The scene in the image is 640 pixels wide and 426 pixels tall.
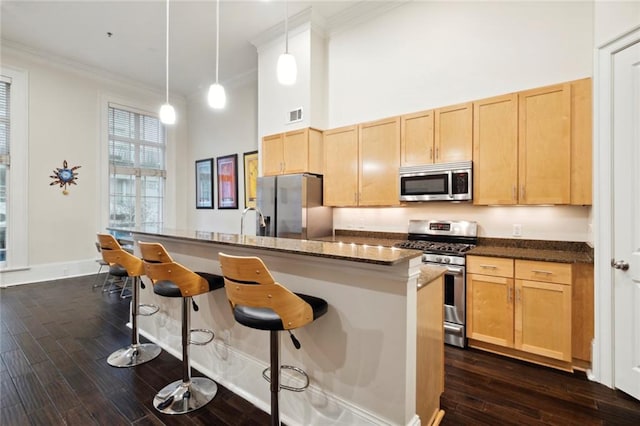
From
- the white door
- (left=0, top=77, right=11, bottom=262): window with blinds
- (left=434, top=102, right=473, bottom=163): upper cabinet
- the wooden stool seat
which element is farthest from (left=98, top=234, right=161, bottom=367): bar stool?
(left=0, top=77, right=11, bottom=262): window with blinds

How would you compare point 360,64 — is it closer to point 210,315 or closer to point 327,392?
point 210,315

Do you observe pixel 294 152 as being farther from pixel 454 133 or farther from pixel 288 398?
pixel 288 398

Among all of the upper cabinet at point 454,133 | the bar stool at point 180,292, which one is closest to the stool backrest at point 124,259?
the bar stool at point 180,292

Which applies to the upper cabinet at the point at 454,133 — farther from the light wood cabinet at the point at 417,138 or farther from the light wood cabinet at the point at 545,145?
the light wood cabinet at the point at 545,145

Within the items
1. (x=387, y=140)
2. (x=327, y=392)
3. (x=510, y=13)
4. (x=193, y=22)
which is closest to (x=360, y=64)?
(x=387, y=140)

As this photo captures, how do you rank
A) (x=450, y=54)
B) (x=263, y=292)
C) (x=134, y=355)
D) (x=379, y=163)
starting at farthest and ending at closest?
(x=379, y=163) < (x=450, y=54) < (x=134, y=355) < (x=263, y=292)

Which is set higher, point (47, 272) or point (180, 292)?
point (180, 292)

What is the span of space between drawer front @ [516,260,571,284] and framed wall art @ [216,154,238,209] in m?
4.86

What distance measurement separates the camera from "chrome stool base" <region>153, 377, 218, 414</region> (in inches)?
79.0

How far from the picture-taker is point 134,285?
2.74m

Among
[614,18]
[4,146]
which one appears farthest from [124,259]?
[4,146]

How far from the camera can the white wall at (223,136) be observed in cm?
585

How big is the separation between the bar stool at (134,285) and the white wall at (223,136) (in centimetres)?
300

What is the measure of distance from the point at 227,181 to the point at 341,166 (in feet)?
10.2
